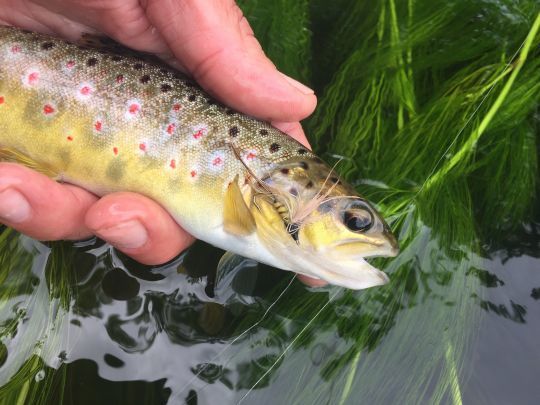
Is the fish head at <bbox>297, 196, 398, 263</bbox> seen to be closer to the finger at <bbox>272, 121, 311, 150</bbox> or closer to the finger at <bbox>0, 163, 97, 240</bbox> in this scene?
the finger at <bbox>272, 121, 311, 150</bbox>

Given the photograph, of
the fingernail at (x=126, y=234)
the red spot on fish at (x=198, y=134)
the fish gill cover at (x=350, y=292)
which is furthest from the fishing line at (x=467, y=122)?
the fingernail at (x=126, y=234)

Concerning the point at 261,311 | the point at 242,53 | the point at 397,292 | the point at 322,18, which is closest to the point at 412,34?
the point at 322,18

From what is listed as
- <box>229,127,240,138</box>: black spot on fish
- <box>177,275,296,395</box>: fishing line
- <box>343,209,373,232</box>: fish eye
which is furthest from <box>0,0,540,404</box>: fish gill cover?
<box>229,127,240,138</box>: black spot on fish

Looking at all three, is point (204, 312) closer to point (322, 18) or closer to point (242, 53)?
point (242, 53)

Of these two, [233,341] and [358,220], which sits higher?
[358,220]

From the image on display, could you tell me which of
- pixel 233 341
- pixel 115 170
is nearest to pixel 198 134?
pixel 115 170

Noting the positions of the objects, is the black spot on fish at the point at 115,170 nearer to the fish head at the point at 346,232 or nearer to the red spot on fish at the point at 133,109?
the red spot on fish at the point at 133,109

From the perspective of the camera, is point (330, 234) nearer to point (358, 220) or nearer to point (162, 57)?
point (358, 220)
